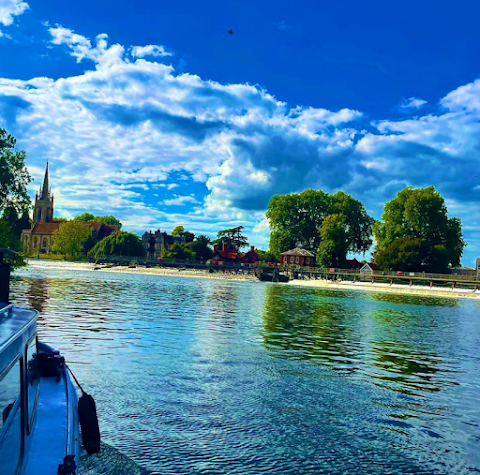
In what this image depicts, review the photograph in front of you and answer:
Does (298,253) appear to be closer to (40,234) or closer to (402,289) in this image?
(402,289)

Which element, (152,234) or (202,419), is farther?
(152,234)

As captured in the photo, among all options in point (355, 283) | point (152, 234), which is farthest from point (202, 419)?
point (152, 234)

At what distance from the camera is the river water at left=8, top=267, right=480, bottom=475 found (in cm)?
820

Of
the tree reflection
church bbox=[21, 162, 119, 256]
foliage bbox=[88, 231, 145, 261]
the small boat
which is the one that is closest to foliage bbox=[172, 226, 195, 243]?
church bbox=[21, 162, 119, 256]

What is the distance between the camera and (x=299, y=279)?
108500 mm

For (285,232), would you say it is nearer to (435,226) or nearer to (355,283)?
(355,283)

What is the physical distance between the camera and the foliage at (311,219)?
4572 inches

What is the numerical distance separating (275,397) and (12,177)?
46.9 m

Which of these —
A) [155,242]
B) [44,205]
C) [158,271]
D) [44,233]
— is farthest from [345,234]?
[44,205]

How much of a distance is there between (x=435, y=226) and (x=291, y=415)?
294 ft

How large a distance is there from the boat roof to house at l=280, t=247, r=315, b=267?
109 metres

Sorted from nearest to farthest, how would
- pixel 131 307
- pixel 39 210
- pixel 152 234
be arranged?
1. pixel 131 307
2. pixel 152 234
3. pixel 39 210

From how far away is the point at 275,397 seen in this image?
37.8 feet

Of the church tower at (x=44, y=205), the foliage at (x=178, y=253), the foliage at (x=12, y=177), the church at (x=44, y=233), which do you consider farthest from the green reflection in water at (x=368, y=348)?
the church tower at (x=44, y=205)
